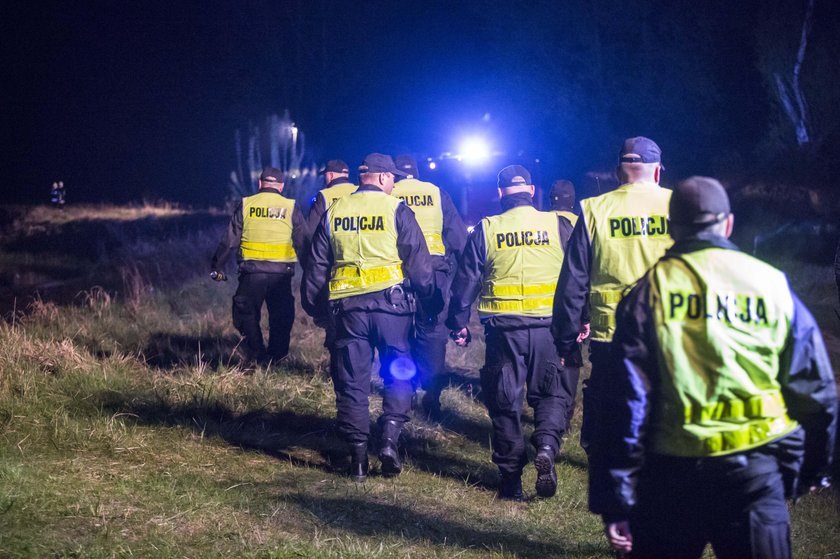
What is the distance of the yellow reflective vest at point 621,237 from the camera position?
188 inches

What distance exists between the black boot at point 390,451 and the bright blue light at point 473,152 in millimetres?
14407

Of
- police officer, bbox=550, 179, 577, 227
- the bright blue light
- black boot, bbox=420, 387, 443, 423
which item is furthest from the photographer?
the bright blue light

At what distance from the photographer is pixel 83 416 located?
668 cm

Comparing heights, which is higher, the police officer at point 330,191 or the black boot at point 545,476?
the police officer at point 330,191

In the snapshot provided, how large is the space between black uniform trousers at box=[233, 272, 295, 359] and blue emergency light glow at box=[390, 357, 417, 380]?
2.76 m

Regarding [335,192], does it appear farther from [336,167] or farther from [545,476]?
[545,476]

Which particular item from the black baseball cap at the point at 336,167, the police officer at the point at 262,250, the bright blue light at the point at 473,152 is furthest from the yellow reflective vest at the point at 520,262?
the bright blue light at the point at 473,152

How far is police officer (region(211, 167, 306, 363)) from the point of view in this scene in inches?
337

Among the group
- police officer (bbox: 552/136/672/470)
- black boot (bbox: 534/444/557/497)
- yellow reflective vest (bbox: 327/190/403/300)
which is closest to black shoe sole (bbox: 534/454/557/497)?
black boot (bbox: 534/444/557/497)

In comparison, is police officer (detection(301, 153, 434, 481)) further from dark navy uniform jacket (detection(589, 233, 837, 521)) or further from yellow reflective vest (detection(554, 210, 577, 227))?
dark navy uniform jacket (detection(589, 233, 837, 521))

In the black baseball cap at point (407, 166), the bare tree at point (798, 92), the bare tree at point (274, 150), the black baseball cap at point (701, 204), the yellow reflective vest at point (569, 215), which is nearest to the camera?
the black baseball cap at point (701, 204)

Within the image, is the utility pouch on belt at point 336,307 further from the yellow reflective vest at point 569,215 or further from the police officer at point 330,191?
the yellow reflective vest at point 569,215

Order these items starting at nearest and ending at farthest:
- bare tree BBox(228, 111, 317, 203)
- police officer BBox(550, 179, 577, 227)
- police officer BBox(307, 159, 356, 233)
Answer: police officer BBox(307, 159, 356, 233)
police officer BBox(550, 179, 577, 227)
bare tree BBox(228, 111, 317, 203)

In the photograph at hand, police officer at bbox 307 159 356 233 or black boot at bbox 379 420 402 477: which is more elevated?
police officer at bbox 307 159 356 233
